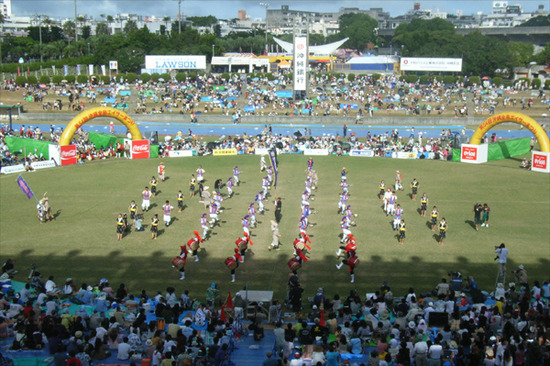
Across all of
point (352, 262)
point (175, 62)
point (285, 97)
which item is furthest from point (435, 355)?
point (175, 62)

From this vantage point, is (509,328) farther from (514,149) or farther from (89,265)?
(514,149)

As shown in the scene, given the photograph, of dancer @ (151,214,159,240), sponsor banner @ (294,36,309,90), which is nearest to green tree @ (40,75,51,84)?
sponsor banner @ (294,36,309,90)

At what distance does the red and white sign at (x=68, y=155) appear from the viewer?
3941 cm

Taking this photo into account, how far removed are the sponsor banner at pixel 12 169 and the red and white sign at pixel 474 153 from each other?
32.0 meters

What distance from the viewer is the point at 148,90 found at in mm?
73062

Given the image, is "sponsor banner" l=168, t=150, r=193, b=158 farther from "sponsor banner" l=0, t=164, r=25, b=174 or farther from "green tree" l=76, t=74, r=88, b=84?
"green tree" l=76, t=74, r=88, b=84

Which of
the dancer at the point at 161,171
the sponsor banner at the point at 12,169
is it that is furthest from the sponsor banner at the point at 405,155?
the sponsor banner at the point at 12,169

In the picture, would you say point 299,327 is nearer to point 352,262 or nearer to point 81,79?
point 352,262

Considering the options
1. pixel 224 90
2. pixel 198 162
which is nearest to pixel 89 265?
pixel 198 162

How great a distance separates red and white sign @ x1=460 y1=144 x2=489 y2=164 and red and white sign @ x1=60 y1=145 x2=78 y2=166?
1146 inches

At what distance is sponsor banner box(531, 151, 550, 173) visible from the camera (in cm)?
3662

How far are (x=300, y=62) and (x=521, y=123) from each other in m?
32.2

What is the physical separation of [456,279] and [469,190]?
15.6 metres

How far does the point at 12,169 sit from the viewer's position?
37000 mm
